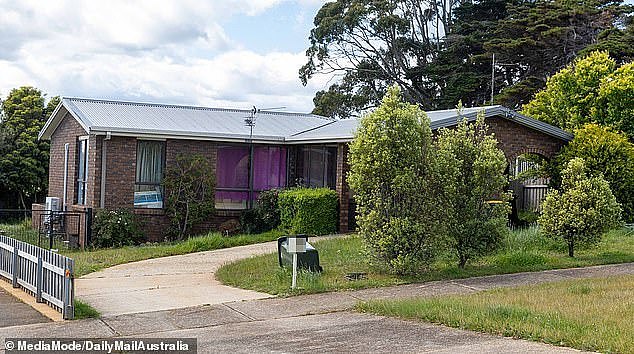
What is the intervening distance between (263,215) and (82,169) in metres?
5.26

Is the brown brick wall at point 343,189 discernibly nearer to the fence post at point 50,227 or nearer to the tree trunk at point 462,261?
the tree trunk at point 462,261

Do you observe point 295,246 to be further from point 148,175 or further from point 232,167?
point 232,167

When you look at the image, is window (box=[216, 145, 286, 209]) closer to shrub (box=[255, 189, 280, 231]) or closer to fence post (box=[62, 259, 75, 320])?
shrub (box=[255, 189, 280, 231])

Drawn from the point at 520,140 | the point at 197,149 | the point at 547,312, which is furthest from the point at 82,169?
the point at 547,312

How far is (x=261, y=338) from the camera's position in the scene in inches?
370

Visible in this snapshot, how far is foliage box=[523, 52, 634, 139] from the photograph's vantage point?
77.2ft

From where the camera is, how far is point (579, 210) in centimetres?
1535

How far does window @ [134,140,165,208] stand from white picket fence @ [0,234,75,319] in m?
7.61

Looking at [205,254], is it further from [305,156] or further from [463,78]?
[463,78]

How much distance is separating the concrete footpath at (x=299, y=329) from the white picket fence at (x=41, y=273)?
52 centimetres

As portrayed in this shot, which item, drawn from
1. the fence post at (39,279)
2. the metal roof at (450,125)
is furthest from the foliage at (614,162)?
the fence post at (39,279)

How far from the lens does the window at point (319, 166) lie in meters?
23.2

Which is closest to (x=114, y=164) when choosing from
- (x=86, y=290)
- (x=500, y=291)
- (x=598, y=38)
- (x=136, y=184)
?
(x=136, y=184)

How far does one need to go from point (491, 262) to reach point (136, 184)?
10.6 metres
